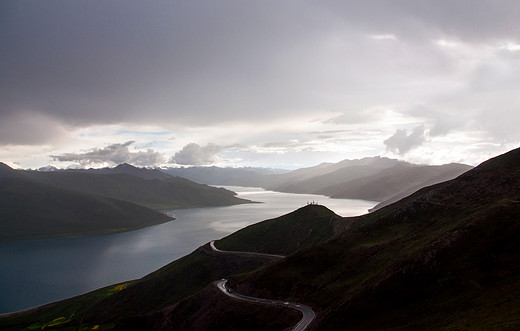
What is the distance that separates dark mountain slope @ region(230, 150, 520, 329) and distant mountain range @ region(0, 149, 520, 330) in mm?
219

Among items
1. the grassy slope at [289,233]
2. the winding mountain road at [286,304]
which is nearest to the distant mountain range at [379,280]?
the winding mountain road at [286,304]

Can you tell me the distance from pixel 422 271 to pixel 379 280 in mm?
8302

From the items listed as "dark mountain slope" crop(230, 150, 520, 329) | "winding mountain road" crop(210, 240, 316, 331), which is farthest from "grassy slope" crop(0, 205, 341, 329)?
"dark mountain slope" crop(230, 150, 520, 329)

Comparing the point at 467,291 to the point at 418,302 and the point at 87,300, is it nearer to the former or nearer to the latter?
the point at 418,302

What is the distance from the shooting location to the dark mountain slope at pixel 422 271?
51.3 m

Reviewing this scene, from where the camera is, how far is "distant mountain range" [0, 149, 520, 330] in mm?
54094

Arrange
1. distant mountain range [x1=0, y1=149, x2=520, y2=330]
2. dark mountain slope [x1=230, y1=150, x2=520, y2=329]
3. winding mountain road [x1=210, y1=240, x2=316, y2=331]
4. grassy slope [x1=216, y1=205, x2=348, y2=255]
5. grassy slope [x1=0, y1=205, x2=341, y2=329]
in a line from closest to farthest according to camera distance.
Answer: dark mountain slope [x1=230, y1=150, x2=520, y2=329] < distant mountain range [x1=0, y1=149, x2=520, y2=330] < winding mountain road [x1=210, y1=240, x2=316, y2=331] < grassy slope [x1=0, y1=205, x2=341, y2=329] < grassy slope [x1=216, y1=205, x2=348, y2=255]

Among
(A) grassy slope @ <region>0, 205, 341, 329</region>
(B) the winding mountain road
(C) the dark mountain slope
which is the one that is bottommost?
(A) grassy slope @ <region>0, 205, 341, 329</region>

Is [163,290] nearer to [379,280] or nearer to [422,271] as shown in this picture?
[379,280]

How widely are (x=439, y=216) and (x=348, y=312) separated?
5476 cm

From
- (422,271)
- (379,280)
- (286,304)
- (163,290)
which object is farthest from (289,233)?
(422,271)

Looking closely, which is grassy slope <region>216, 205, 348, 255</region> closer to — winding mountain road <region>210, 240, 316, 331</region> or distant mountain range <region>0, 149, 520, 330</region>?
distant mountain range <region>0, 149, 520, 330</region>

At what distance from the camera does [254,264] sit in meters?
140

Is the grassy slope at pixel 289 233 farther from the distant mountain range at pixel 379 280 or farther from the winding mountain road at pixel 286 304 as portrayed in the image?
the winding mountain road at pixel 286 304
